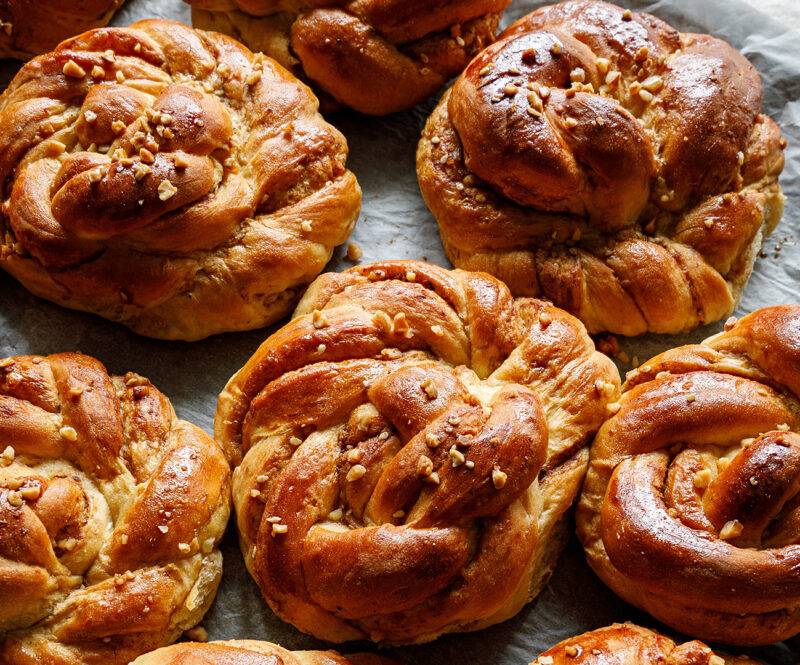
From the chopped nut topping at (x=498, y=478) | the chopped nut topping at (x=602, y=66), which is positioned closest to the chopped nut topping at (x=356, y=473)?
the chopped nut topping at (x=498, y=478)

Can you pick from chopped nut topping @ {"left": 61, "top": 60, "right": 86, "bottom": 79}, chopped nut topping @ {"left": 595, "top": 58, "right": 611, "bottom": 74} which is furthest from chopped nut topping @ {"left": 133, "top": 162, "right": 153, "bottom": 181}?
chopped nut topping @ {"left": 595, "top": 58, "right": 611, "bottom": 74}

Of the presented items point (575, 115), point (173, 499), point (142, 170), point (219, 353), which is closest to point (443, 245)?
point (575, 115)

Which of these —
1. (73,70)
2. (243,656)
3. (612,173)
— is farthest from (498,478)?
(73,70)

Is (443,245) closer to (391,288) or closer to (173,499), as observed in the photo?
(391,288)

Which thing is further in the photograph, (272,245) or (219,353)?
(219,353)

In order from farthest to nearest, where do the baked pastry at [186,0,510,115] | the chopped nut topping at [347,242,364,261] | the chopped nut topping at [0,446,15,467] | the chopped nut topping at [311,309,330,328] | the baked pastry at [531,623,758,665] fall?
the chopped nut topping at [347,242,364,261] → the baked pastry at [186,0,510,115] → the chopped nut topping at [311,309,330,328] → the chopped nut topping at [0,446,15,467] → the baked pastry at [531,623,758,665]

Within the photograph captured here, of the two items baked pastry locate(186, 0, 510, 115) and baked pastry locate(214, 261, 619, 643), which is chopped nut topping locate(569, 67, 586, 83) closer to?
baked pastry locate(186, 0, 510, 115)
